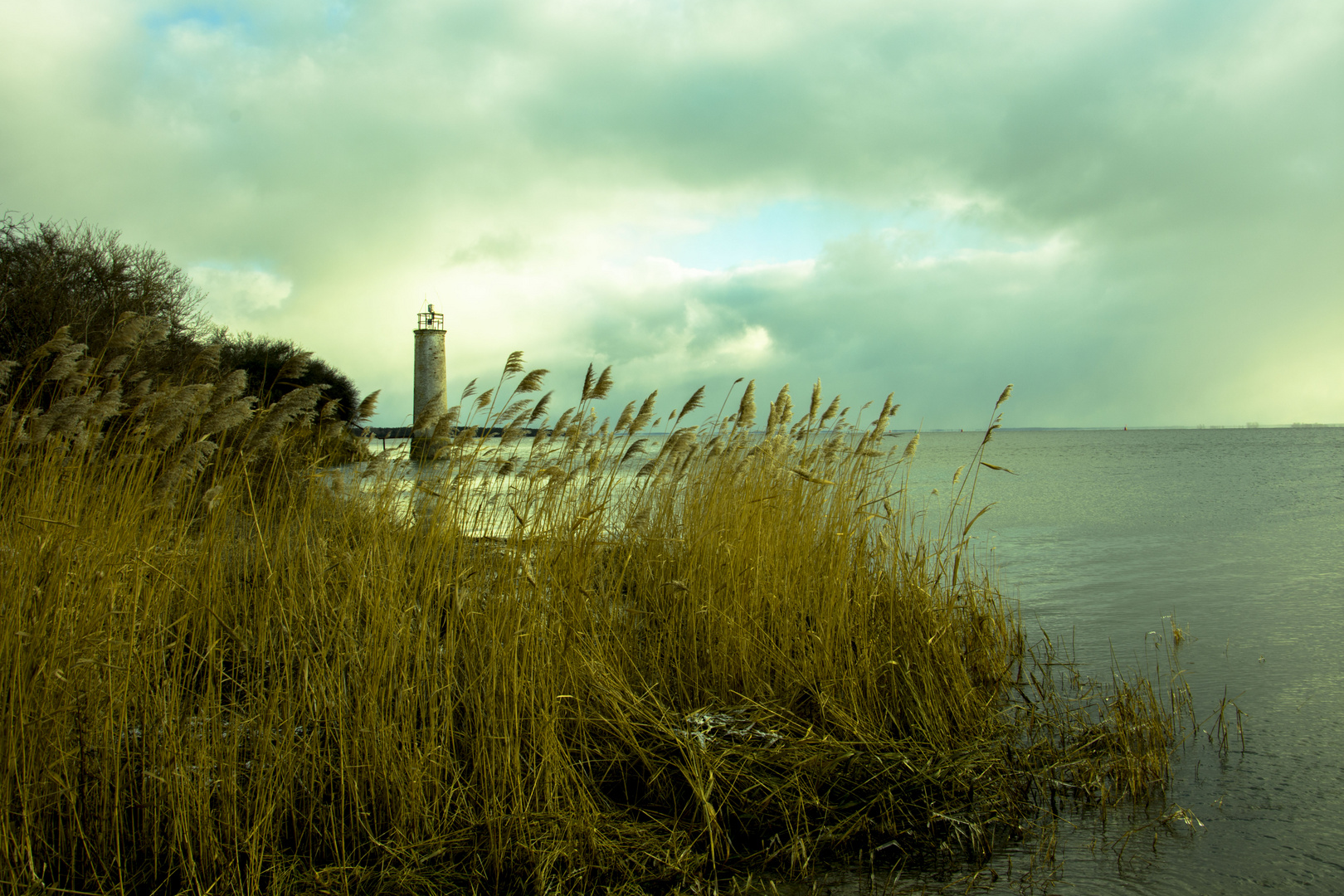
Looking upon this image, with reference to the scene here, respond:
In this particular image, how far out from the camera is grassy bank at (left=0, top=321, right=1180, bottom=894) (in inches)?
99.7

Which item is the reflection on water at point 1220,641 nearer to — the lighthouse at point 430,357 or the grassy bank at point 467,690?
the grassy bank at point 467,690

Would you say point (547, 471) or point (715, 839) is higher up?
point (547, 471)

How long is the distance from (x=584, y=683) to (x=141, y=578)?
168cm

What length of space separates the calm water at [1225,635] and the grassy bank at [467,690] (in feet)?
1.34

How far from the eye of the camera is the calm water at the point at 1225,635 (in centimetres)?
Answer: 315

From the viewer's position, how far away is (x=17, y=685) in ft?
7.91

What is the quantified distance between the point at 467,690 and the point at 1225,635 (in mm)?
6934

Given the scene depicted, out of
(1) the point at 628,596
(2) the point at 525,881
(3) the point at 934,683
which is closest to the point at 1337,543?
(3) the point at 934,683

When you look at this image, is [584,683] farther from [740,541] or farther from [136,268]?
[136,268]

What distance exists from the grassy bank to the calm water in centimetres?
41

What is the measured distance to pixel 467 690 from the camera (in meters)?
2.96

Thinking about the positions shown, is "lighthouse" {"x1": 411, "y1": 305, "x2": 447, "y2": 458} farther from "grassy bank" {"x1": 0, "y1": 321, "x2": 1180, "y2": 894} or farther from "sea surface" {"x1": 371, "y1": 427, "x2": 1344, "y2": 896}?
"grassy bank" {"x1": 0, "y1": 321, "x2": 1180, "y2": 894}

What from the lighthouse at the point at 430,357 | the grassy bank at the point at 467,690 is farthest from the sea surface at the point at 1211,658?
the lighthouse at the point at 430,357

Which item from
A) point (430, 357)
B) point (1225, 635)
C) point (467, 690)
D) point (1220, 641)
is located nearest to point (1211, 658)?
point (1220, 641)
